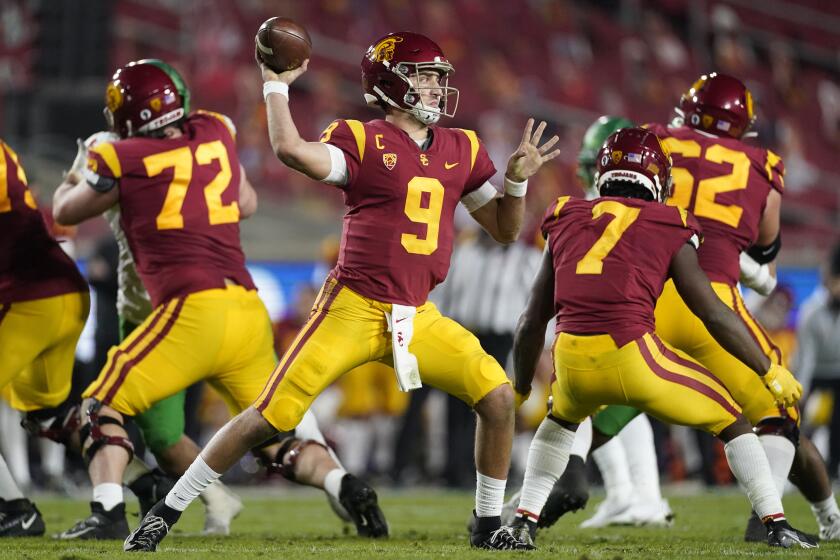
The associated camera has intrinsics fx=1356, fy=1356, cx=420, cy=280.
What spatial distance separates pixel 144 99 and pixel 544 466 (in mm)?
2090

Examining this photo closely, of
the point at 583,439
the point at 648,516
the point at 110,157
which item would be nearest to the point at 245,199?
the point at 110,157

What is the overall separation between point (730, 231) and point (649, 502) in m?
1.52

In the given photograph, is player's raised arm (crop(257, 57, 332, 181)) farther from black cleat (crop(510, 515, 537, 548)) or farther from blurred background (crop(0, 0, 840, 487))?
blurred background (crop(0, 0, 840, 487))

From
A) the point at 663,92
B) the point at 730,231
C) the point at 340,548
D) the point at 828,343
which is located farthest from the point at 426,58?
the point at 663,92

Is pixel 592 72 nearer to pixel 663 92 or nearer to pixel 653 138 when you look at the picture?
pixel 663 92

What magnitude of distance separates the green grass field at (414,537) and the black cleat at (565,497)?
10 centimetres

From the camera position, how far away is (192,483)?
15.0 feet

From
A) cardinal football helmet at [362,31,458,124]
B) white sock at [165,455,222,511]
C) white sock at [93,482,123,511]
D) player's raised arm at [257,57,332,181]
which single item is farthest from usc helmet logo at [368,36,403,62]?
white sock at [93,482,123,511]

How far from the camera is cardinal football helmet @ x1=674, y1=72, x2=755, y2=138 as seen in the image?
18.1 ft

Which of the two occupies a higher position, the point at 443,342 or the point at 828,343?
the point at 443,342

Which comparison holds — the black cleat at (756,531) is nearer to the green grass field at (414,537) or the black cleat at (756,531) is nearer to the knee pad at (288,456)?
the green grass field at (414,537)

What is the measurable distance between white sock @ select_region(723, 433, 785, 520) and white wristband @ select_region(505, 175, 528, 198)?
44.9 inches

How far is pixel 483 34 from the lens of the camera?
18.1 m

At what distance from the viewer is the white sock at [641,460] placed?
6.27 m
